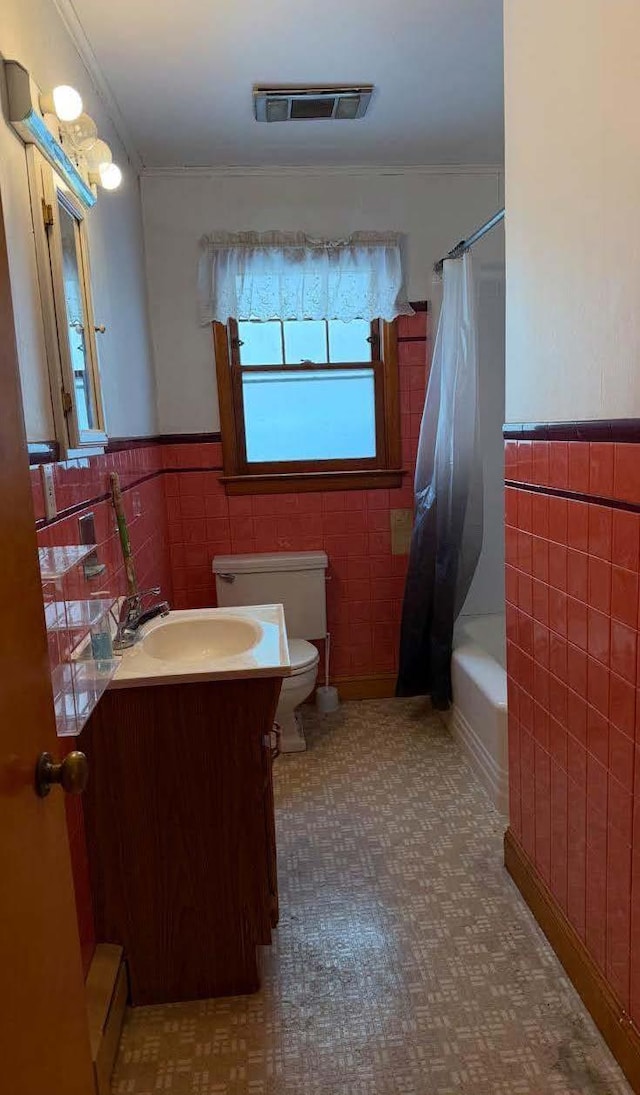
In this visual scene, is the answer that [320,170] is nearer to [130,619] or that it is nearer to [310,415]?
[310,415]

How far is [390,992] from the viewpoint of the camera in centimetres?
160

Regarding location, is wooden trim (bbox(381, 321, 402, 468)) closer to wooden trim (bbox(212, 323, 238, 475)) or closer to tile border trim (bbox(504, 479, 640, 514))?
wooden trim (bbox(212, 323, 238, 475))

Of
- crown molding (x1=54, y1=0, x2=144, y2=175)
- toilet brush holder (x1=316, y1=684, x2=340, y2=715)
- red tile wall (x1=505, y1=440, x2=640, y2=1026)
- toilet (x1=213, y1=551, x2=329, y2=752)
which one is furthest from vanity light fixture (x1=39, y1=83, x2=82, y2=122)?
toilet brush holder (x1=316, y1=684, x2=340, y2=715)

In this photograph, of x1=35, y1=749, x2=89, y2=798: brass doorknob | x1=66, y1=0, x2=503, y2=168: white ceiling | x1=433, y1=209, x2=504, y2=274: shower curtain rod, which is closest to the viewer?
x1=35, y1=749, x2=89, y2=798: brass doorknob

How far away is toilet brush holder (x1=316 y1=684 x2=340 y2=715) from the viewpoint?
314cm

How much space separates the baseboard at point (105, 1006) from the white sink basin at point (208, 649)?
62 cm

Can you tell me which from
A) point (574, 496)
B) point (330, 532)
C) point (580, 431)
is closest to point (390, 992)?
point (574, 496)

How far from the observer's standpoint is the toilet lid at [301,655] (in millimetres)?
2604

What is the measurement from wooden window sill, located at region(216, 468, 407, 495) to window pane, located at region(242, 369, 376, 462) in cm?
9

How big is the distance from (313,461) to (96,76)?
5.35ft

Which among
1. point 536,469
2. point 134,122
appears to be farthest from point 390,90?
point 536,469

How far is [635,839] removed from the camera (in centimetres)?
128

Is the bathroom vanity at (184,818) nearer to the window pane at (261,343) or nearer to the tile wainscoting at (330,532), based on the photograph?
the tile wainscoting at (330,532)

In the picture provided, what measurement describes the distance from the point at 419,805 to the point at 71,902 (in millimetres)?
1563
